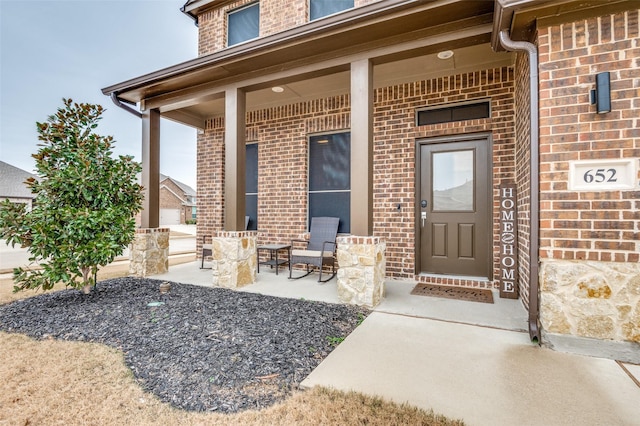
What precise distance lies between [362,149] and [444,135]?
1618 mm

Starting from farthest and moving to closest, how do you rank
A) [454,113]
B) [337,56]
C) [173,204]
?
[173,204] < [454,113] < [337,56]

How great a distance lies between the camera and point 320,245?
4672 mm

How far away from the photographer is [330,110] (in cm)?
487

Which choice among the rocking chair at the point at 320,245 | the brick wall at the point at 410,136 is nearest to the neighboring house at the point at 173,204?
the rocking chair at the point at 320,245

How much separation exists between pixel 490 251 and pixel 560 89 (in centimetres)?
220

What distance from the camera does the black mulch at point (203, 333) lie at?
65.9 inches

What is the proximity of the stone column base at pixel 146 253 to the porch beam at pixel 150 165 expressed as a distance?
152 mm

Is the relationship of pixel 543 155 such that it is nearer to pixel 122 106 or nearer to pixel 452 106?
pixel 452 106

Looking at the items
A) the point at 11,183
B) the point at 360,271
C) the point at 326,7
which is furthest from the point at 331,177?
the point at 11,183

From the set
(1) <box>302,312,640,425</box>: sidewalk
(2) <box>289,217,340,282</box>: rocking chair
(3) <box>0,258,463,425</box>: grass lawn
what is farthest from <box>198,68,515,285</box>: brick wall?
(3) <box>0,258,463,425</box>: grass lawn

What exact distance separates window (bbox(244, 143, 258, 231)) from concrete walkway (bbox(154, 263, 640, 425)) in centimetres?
337

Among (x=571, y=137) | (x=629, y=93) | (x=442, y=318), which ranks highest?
(x=629, y=93)

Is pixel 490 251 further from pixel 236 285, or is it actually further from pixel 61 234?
pixel 61 234

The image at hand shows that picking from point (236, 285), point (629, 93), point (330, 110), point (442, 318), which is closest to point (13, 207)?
point (236, 285)
